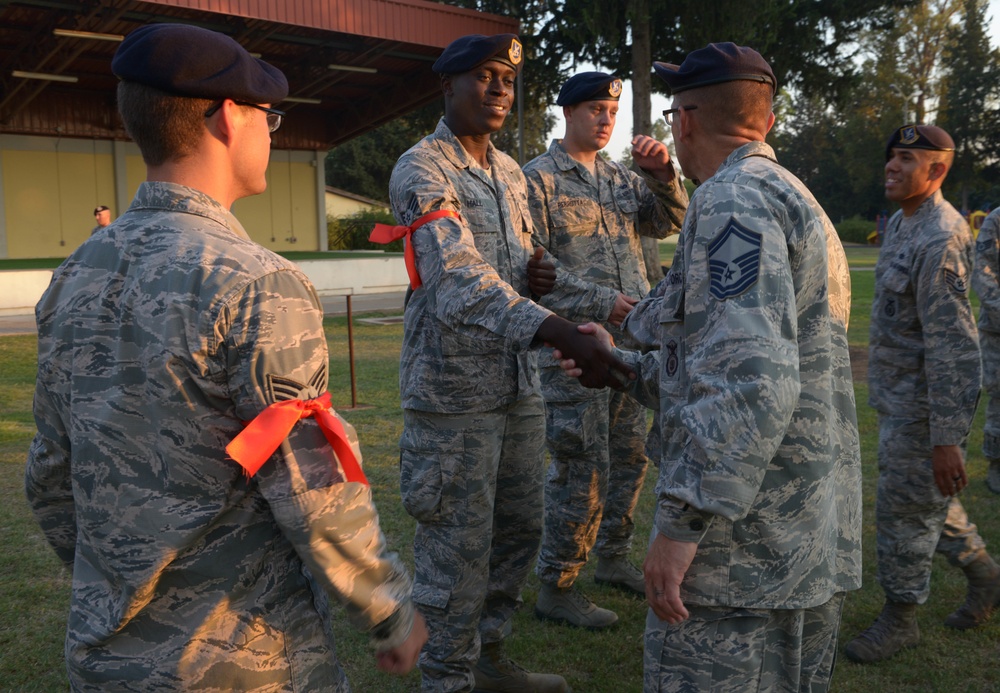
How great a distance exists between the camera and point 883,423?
4.30m

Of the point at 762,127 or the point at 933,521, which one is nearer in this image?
the point at 762,127

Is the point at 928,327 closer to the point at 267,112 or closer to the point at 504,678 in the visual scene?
the point at 504,678

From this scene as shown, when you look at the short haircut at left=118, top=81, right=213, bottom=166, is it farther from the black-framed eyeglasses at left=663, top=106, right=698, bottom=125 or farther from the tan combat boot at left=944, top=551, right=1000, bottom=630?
the tan combat boot at left=944, top=551, right=1000, bottom=630

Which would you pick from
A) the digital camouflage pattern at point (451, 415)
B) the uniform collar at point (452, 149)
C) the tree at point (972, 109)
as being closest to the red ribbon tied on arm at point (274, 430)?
the digital camouflage pattern at point (451, 415)

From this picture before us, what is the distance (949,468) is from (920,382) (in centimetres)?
43

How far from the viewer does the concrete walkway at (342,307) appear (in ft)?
54.7

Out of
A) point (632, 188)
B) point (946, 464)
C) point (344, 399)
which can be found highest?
point (632, 188)

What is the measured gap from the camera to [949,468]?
388 cm

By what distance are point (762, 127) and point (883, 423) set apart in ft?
7.46

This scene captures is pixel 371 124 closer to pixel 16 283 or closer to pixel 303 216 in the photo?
pixel 303 216

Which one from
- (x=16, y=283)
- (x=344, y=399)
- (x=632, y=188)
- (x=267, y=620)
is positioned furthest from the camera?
(x=16, y=283)

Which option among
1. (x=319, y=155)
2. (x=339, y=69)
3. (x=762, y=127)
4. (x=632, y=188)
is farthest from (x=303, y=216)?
(x=762, y=127)

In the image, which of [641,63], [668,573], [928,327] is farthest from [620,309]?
[641,63]

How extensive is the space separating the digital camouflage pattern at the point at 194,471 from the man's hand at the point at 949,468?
9.41 ft
